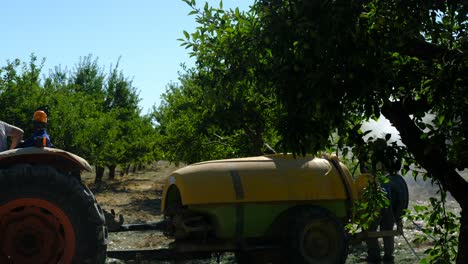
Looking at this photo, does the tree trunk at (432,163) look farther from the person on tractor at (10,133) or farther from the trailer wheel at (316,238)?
the person on tractor at (10,133)

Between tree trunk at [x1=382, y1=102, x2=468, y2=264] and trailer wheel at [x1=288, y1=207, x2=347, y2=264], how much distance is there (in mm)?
3496

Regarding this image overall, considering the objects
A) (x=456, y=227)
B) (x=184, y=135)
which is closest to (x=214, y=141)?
(x=184, y=135)

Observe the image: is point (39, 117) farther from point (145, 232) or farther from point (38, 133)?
point (145, 232)

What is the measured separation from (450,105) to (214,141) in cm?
1323

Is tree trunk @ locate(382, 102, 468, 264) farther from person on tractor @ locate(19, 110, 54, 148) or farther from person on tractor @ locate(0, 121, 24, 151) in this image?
person on tractor @ locate(0, 121, 24, 151)

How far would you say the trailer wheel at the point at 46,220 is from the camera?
6.15 metres

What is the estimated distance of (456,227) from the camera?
489 cm

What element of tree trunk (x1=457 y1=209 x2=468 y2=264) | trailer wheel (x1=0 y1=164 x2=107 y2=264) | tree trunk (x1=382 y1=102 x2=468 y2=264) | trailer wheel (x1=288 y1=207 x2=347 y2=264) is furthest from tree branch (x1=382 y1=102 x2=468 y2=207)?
trailer wheel (x1=288 y1=207 x2=347 y2=264)

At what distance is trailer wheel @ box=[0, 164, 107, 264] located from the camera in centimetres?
615

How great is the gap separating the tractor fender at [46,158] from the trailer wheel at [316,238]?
296 centimetres

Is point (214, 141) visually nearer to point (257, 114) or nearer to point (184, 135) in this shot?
point (184, 135)

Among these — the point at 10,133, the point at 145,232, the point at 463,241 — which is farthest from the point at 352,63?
the point at 145,232

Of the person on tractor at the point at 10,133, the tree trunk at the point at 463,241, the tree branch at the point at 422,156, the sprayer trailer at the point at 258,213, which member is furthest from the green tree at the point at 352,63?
the sprayer trailer at the point at 258,213

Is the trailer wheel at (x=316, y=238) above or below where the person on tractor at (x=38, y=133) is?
below
